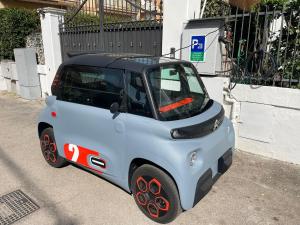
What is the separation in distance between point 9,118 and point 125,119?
5009mm

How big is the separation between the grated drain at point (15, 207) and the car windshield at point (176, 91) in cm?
190

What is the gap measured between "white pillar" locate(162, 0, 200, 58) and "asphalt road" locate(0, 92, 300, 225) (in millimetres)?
2334

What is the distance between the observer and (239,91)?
4.25 metres

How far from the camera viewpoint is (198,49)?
176 inches

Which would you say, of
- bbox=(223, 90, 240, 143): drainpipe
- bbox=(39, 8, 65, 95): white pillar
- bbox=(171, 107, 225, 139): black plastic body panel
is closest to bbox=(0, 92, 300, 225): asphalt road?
bbox=(223, 90, 240, 143): drainpipe

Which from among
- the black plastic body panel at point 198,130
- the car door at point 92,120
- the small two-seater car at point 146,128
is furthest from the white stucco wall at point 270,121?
the car door at point 92,120

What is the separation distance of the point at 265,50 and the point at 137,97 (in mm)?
2615

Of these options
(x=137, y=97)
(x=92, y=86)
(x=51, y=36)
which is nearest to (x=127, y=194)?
(x=137, y=97)

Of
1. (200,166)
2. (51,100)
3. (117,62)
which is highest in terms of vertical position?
(117,62)

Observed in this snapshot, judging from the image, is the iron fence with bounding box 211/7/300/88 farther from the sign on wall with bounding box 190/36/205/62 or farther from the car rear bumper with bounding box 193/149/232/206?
the car rear bumper with bounding box 193/149/232/206

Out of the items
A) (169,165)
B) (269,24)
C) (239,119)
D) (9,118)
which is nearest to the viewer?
(169,165)

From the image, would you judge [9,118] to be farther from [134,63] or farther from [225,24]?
[225,24]

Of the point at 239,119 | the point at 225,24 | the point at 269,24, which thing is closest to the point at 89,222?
the point at 239,119

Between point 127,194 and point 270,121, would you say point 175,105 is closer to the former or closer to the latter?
point 127,194
